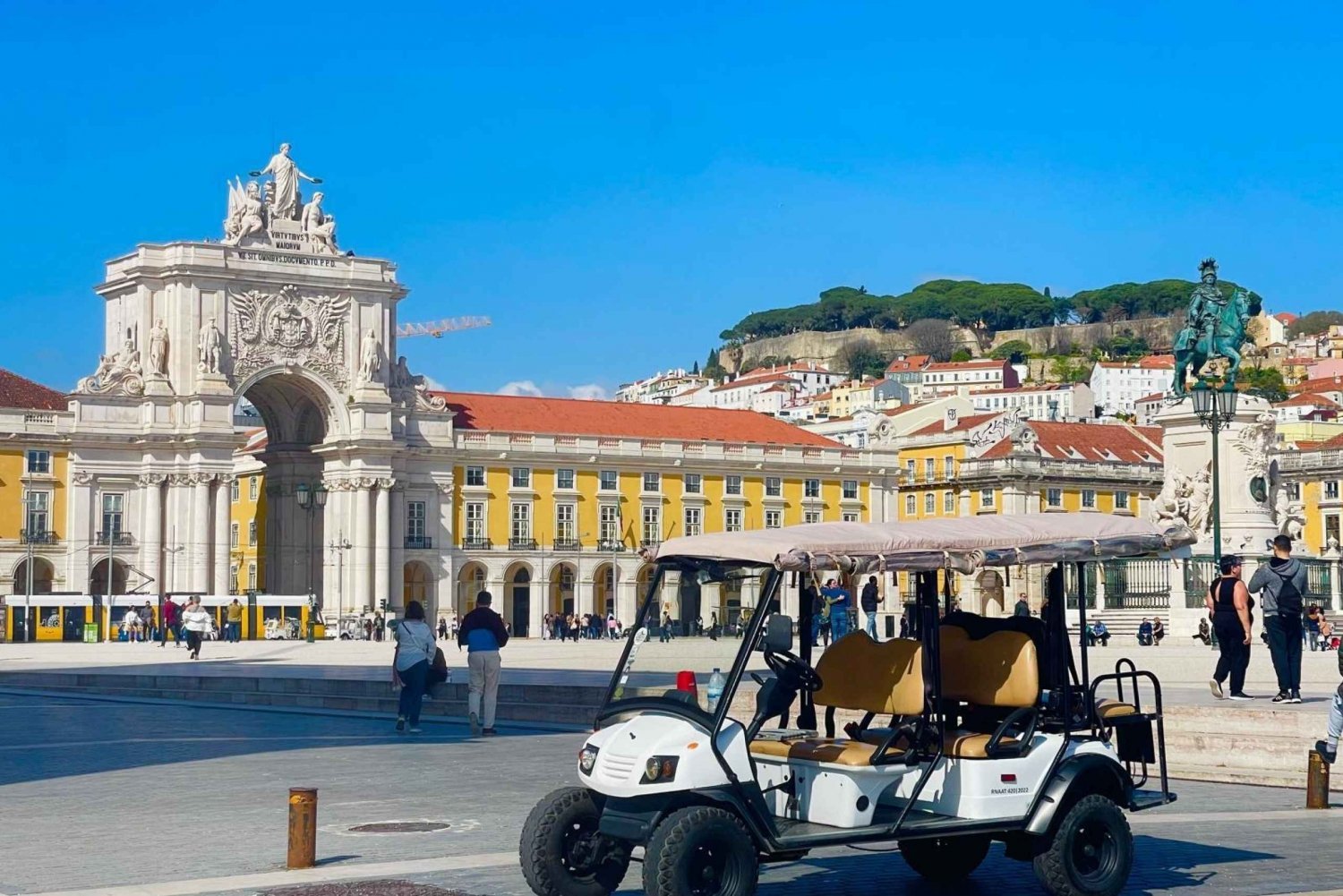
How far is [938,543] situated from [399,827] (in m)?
4.78

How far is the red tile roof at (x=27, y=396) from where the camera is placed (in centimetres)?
8244

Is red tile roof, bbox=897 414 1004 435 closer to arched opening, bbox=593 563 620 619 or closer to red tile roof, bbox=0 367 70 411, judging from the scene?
arched opening, bbox=593 563 620 619

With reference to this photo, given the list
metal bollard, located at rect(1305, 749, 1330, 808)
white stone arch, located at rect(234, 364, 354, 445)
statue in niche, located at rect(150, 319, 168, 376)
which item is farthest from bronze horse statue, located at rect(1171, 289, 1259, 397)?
A: statue in niche, located at rect(150, 319, 168, 376)

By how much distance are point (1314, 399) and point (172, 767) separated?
381 ft

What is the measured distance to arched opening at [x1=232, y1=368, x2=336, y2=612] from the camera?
270ft

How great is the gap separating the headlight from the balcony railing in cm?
7114

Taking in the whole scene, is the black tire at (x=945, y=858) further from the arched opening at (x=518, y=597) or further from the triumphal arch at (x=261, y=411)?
the arched opening at (x=518, y=597)

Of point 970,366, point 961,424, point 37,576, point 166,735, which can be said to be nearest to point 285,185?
point 37,576

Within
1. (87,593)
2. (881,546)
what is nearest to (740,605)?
(881,546)

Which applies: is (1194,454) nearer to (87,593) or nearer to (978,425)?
(87,593)

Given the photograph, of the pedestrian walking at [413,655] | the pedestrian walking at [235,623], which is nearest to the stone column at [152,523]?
the pedestrian walking at [235,623]

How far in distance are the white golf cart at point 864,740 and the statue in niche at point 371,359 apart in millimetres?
73919

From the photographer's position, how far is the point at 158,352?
8075cm

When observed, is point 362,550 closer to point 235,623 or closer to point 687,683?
point 235,623
